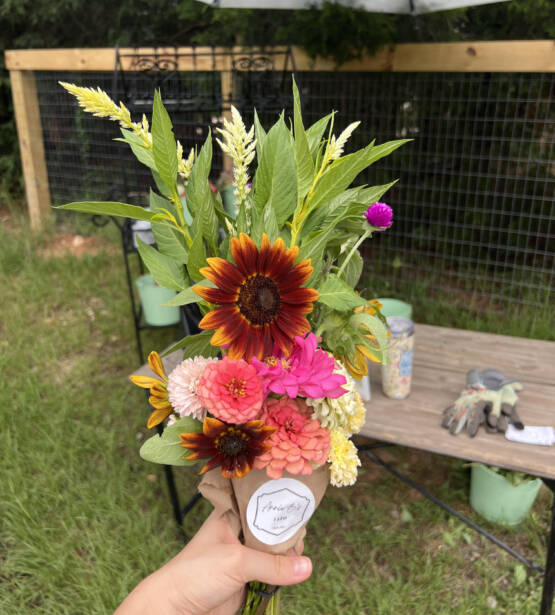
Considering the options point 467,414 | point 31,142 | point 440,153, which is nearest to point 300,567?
point 467,414

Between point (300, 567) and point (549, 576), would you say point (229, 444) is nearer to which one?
point (300, 567)

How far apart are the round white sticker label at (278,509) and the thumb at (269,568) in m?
0.02

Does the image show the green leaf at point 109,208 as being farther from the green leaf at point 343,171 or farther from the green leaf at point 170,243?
the green leaf at point 343,171

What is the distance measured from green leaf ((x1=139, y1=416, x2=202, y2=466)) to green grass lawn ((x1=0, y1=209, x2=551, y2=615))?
131cm

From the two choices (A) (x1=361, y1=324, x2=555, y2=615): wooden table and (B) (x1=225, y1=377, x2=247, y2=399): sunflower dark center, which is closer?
(B) (x1=225, y1=377, x2=247, y2=399): sunflower dark center

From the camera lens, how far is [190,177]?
776mm

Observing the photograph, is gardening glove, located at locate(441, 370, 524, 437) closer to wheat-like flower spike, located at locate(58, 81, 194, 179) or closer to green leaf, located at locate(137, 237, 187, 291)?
A: green leaf, located at locate(137, 237, 187, 291)

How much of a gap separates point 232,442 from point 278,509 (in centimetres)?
15

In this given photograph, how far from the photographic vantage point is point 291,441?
2.28 feet

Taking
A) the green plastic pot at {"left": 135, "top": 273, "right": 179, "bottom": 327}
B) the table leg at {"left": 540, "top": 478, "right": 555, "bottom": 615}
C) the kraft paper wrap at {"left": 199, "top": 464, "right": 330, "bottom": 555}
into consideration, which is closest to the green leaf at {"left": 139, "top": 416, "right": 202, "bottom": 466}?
the kraft paper wrap at {"left": 199, "top": 464, "right": 330, "bottom": 555}

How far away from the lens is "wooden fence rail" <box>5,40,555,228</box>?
9.82 ft

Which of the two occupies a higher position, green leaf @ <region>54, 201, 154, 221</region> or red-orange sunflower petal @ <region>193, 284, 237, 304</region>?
green leaf @ <region>54, 201, 154, 221</region>

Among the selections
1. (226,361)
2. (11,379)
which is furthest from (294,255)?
(11,379)

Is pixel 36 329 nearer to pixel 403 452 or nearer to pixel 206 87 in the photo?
pixel 206 87
